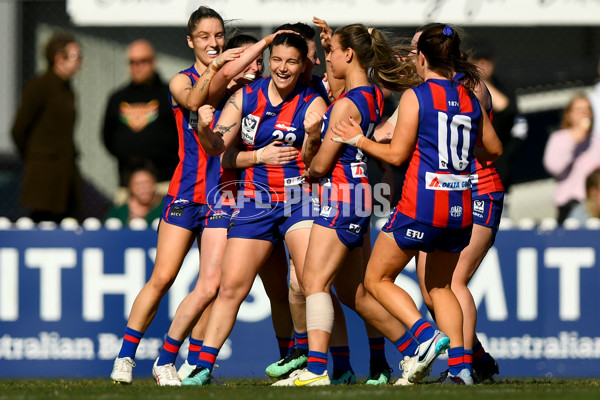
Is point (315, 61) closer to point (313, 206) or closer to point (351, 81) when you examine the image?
point (351, 81)

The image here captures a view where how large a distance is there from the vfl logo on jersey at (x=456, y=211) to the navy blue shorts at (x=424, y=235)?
92 millimetres

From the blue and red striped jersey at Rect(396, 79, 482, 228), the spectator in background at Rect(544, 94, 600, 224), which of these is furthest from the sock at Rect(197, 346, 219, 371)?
the spectator in background at Rect(544, 94, 600, 224)

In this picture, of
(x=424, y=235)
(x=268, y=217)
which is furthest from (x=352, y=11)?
(x=424, y=235)

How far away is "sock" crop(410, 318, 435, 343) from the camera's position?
6668mm

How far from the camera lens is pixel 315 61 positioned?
7.51 metres

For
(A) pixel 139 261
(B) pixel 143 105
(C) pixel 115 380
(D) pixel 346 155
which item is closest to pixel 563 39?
(B) pixel 143 105

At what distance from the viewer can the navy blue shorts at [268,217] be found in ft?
23.4

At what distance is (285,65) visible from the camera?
709 centimetres

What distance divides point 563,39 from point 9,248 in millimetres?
7158

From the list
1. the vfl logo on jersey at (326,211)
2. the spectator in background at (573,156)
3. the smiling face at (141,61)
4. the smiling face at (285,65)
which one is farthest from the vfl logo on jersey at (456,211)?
the smiling face at (141,61)

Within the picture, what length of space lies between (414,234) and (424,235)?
0.19ft

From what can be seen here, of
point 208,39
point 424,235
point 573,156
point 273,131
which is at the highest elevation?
point 208,39

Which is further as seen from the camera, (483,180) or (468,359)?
→ (483,180)

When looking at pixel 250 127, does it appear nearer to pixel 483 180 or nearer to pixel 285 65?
pixel 285 65
